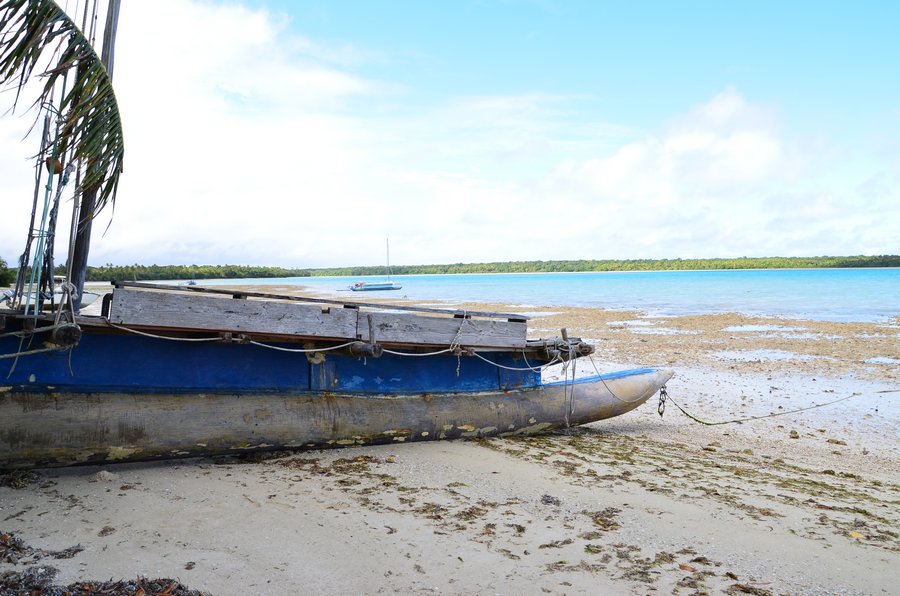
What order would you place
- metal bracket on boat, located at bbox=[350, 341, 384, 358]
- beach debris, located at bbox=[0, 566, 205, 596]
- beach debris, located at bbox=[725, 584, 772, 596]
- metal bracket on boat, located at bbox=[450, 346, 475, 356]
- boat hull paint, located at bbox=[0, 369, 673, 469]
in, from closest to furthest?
1. beach debris, located at bbox=[0, 566, 205, 596]
2. beach debris, located at bbox=[725, 584, 772, 596]
3. boat hull paint, located at bbox=[0, 369, 673, 469]
4. metal bracket on boat, located at bbox=[350, 341, 384, 358]
5. metal bracket on boat, located at bbox=[450, 346, 475, 356]

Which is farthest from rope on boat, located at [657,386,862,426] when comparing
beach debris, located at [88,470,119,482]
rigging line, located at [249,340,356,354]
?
beach debris, located at [88,470,119,482]

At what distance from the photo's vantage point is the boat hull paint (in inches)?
194

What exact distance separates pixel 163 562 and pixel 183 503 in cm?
103

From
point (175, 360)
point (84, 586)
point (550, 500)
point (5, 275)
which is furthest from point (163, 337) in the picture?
point (5, 275)

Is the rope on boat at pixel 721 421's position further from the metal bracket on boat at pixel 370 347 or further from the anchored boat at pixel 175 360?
the metal bracket on boat at pixel 370 347

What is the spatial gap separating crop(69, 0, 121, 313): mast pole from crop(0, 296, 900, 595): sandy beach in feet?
5.81

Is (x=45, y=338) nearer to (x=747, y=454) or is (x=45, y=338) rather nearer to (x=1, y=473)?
(x=1, y=473)

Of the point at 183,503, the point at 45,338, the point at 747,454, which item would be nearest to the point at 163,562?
the point at 183,503

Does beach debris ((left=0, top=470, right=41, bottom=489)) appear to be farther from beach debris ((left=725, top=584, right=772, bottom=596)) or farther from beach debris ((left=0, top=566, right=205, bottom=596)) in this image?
beach debris ((left=725, top=584, right=772, bottom=596))

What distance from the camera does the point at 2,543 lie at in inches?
148

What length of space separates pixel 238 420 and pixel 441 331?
95.4 inches

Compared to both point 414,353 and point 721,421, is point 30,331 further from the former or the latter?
point 721,421

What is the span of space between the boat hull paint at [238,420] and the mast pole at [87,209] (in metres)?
1.01

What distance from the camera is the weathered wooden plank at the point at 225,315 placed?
16.6ft
